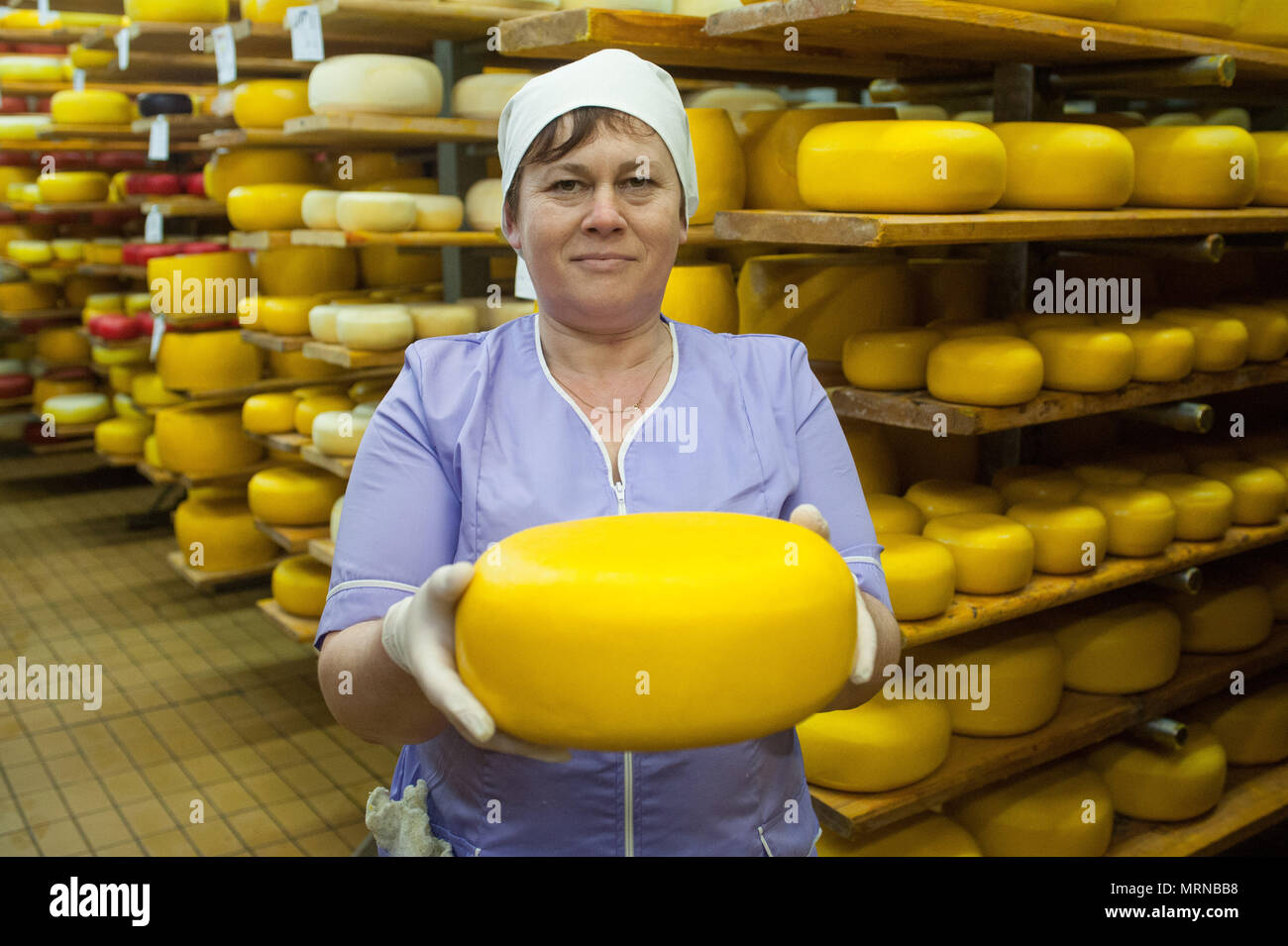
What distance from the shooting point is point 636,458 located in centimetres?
115

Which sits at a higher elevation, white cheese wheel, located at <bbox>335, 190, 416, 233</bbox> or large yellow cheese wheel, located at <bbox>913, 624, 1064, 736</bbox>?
white cheese wheel, located at <bbox>335, 190, 416, 233</bbox>

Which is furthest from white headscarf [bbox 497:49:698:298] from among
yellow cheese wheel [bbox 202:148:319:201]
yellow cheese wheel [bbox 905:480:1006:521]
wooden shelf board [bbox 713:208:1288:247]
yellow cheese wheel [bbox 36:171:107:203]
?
yellow cheese wheel [bbox 36:171:107:203]

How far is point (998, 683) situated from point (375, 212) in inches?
72.0

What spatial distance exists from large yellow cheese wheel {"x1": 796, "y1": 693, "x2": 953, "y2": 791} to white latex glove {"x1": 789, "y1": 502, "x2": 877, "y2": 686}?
0.94 meters

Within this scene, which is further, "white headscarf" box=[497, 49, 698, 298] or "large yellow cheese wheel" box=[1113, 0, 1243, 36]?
"large yellow cheese wheel" box=[1113, 0, 1243, 36]

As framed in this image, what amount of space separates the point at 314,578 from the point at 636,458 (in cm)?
221

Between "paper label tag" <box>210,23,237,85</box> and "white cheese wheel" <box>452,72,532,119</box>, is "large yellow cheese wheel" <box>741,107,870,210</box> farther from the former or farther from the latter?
"paper label tag" <box>210,23,237,85</box>

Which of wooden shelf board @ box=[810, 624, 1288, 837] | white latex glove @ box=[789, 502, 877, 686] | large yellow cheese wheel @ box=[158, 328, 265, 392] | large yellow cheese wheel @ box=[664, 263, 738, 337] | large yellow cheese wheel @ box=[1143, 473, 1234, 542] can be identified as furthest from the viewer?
large yellow cheese wheel @ box=[158, 328, 265, 392]

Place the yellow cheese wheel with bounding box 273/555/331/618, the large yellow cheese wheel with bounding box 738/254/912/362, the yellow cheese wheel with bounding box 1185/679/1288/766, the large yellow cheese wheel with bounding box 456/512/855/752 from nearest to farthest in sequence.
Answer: the large yellow cheese wheel with bounding box 456/512/855/752 < the large yellow cheese wheel with bounding box 738/254/912/362 < the yellow cheese wheel with bounding box 1185/679/1288/766 < the yellow cheese wheel with bounding box 273/555/331/618

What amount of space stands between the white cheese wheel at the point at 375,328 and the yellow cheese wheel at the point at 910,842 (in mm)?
1599

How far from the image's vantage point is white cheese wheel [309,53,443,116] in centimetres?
280

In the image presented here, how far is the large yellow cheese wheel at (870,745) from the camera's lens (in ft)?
6.31

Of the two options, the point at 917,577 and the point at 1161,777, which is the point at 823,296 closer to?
the point at 917,577

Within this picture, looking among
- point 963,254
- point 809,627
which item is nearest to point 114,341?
point 963,254
